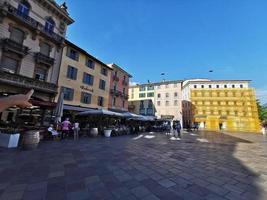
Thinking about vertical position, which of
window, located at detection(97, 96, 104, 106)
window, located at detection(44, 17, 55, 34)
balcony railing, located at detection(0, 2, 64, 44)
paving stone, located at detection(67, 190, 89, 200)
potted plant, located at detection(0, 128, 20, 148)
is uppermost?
window, located at detection(44, 17, 55, 34)

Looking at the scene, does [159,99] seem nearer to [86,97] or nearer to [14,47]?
[86,97]

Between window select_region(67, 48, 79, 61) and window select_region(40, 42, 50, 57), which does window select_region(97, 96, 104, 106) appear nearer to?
window select_region(67, 48, 79, 61)

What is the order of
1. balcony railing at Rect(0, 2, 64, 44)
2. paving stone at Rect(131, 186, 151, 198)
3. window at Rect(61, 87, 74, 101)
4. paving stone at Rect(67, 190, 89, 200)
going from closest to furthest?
1. paving stone at Rect(67, 190, 89, 200)
2. paving stone at Rect(131, 186, 151, 198)
3. balcony railing at Rect(0, 2, 64, 44)
4. window at Rect(61, 87, 74, 101)

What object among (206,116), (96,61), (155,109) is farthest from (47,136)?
(206,116)

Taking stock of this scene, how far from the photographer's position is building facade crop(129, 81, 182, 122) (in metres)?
41.9

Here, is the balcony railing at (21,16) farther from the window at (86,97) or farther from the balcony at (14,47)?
the window at (86,97)

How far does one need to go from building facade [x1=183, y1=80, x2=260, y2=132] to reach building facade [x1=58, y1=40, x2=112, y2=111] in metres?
33.3

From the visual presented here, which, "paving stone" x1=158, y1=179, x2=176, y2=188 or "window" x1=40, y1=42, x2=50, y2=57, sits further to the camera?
"window" x1=40, y1=42, x2=50, y2=57

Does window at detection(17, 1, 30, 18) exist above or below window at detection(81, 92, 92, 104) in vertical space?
above

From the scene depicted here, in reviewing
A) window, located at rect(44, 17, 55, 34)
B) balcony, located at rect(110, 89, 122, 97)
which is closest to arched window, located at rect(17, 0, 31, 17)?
window, located at rect(44, 17, 55, 34)

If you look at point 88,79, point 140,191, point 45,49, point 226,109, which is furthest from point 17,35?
point 226,109

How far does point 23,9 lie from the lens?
1505 centimetres

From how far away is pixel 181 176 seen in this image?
464cm

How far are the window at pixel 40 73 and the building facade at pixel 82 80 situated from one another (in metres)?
1.68
